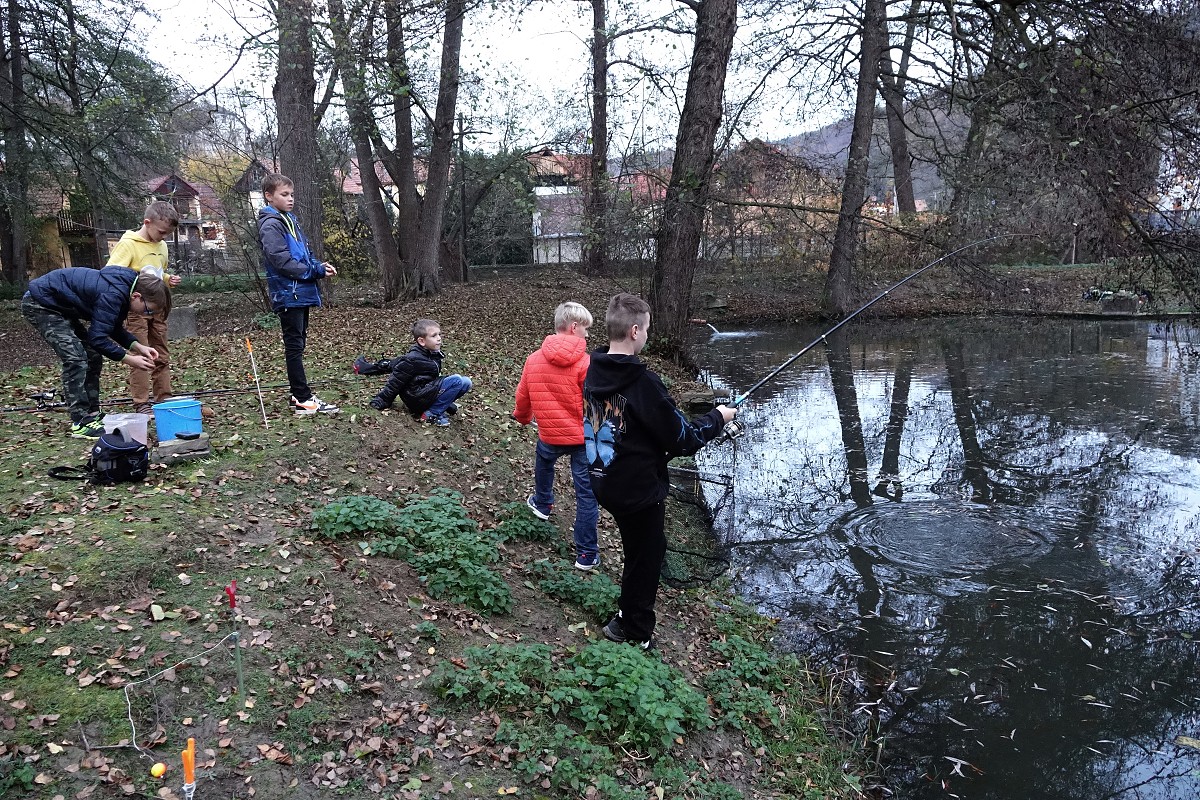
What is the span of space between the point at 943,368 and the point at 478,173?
14.7m

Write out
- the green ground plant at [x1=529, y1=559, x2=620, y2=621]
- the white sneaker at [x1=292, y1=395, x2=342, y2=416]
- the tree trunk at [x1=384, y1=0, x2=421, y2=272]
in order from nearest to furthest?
the green ground plant at [x1=529, y1=559, x2=620, y2=621] < the white sneaker at [x1=292, y1=395, x2=342, y2=416] < the tree trunk at [x1=384, y1=0, x2=421, y2=272]

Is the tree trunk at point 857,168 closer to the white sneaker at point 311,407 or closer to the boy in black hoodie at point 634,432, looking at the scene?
the white sneaker at point 311,407

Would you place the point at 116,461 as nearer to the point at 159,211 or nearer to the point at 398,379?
the point at 159,211

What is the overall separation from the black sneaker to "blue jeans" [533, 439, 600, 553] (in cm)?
87

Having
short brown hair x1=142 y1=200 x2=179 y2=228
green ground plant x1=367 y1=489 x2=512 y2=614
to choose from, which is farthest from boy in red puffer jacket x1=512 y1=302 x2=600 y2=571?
short brown hair x1=142 y1=200 x2=179 y2=228

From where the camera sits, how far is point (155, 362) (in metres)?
6.47

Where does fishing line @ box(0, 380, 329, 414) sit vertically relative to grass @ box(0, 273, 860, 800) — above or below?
above

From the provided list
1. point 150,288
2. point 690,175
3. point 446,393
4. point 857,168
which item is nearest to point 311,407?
point 446,393

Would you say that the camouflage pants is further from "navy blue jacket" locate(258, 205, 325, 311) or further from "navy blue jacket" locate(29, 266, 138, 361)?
"navy blue jacket" locate(258, 205, 325, 311)

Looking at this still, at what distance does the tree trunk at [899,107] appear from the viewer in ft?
57.4

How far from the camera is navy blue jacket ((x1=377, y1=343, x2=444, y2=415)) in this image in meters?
7.19

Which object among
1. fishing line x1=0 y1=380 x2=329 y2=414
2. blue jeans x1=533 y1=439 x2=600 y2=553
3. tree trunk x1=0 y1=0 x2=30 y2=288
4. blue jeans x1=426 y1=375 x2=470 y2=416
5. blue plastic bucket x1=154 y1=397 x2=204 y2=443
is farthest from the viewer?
tree trunk x1=0 y1=0 x2=30 y2=288

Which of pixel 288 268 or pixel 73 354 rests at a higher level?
pixel 288 268

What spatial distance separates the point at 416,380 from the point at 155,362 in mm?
2125
